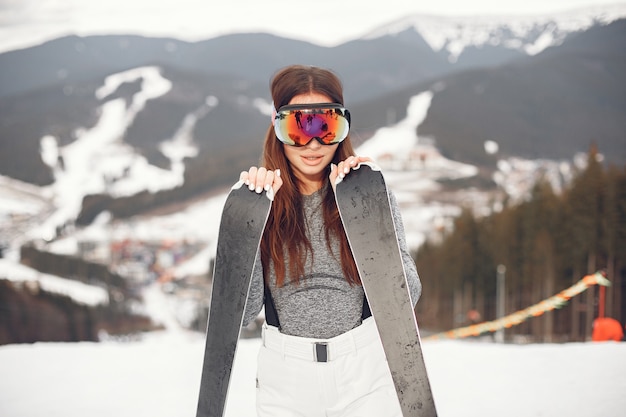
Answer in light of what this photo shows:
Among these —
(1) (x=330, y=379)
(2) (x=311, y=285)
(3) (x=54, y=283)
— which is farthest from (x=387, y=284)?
(3) (x=54, y=283)

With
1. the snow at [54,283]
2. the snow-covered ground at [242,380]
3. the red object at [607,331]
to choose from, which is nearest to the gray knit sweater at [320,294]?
the snow-covered ground at [242,380]

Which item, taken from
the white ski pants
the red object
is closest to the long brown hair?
the white ski pants

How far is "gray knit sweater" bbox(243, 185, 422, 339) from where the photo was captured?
2.04m

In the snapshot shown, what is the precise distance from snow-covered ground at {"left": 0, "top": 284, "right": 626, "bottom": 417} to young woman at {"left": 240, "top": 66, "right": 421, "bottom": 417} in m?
2.04

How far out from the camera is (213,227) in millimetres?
129875

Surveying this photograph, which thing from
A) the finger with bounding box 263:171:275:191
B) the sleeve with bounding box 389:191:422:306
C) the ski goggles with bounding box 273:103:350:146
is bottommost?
the sleeve with bounding box 389:191:422:306

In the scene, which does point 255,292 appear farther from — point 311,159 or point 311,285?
point 311,159

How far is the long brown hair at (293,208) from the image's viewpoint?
6.75 ft

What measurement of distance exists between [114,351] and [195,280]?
105 m

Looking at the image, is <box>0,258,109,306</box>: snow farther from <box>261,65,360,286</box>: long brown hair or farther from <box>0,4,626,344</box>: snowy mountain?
<box>261,65,360,286</box>: long brown hair

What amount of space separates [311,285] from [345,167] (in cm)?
41

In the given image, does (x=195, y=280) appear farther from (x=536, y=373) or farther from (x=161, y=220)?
(x=536, y=373)

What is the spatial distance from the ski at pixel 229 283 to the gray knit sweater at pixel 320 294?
0.05m

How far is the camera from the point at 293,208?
2107mm
